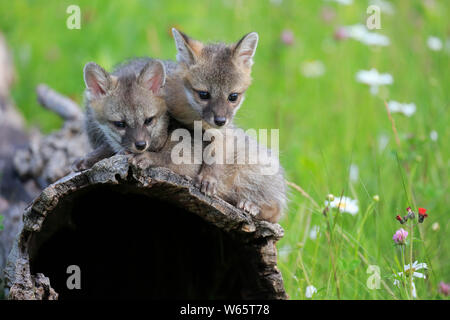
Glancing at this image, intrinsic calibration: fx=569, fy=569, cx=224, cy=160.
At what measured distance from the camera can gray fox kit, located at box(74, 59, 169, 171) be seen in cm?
371

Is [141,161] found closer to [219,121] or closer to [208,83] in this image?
[219,121]

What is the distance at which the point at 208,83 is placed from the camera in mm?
3832

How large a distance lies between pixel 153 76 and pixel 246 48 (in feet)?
2.40

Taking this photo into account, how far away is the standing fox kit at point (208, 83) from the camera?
3752 millimetres

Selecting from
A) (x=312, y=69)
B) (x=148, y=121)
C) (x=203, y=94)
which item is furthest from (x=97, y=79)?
(x=312, y=69)

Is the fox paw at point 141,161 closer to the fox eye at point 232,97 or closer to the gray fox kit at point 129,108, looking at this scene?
the gray fox kit at point 129,108

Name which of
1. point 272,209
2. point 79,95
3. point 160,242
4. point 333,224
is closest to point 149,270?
point 160,242

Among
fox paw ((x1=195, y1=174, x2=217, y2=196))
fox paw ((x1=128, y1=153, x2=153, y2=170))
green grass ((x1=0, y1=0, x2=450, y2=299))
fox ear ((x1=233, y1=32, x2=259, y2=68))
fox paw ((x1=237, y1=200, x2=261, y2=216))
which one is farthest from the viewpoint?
green grass ((x1=0, y1=0, x2=450, y2=299))

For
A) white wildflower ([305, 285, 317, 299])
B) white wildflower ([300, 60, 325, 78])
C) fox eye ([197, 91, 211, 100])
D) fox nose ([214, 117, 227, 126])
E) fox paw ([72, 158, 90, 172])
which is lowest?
white wildflower ([305, 285, 317, 299])

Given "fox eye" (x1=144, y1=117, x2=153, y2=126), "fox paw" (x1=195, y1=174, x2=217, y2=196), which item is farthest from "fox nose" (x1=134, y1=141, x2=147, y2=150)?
"fox paw" (x1=195, y1=174, x2=217, y2=196)

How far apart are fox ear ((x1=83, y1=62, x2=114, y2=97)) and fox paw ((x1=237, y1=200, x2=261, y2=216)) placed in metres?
1.20

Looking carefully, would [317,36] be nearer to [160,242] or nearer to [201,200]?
[160,242]

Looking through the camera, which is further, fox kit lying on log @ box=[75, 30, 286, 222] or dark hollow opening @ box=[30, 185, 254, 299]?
dark hollow opening @ box=[30, 185, 254, 299]

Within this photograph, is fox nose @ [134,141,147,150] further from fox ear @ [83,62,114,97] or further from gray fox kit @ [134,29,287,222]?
fox ear @ [83,62,114,97]
